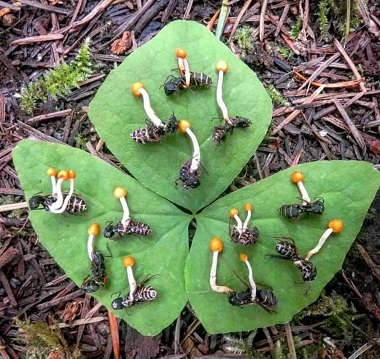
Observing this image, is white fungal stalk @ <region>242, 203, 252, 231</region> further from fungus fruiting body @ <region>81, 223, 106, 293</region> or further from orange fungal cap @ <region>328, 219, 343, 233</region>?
fungus fruiting body @ <region>81, 223, 106, 293</region>

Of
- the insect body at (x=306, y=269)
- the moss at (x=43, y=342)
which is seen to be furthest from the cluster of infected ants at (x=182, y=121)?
the moss at (x=43, y=342)

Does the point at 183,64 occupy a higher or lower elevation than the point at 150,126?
higher

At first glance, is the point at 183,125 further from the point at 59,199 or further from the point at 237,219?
the point at 59,199

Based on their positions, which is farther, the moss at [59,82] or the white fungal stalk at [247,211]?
the moss at [59,82]

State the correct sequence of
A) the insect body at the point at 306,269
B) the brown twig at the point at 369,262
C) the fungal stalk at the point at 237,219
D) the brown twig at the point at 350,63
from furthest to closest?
the brown twig at the point at 350,63 < the brown twig at the point at 369,262 < the fungal stalk at the point at 237,219 < the insect body at the point at 306,269

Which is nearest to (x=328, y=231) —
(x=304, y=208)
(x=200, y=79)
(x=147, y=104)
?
(x=304, y=208)

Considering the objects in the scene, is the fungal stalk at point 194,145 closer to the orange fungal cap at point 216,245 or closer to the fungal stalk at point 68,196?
the orange fungal cap at point 216,245

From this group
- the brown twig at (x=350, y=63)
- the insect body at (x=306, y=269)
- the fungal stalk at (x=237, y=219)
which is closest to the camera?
the insect body at (x=306, y=269)
